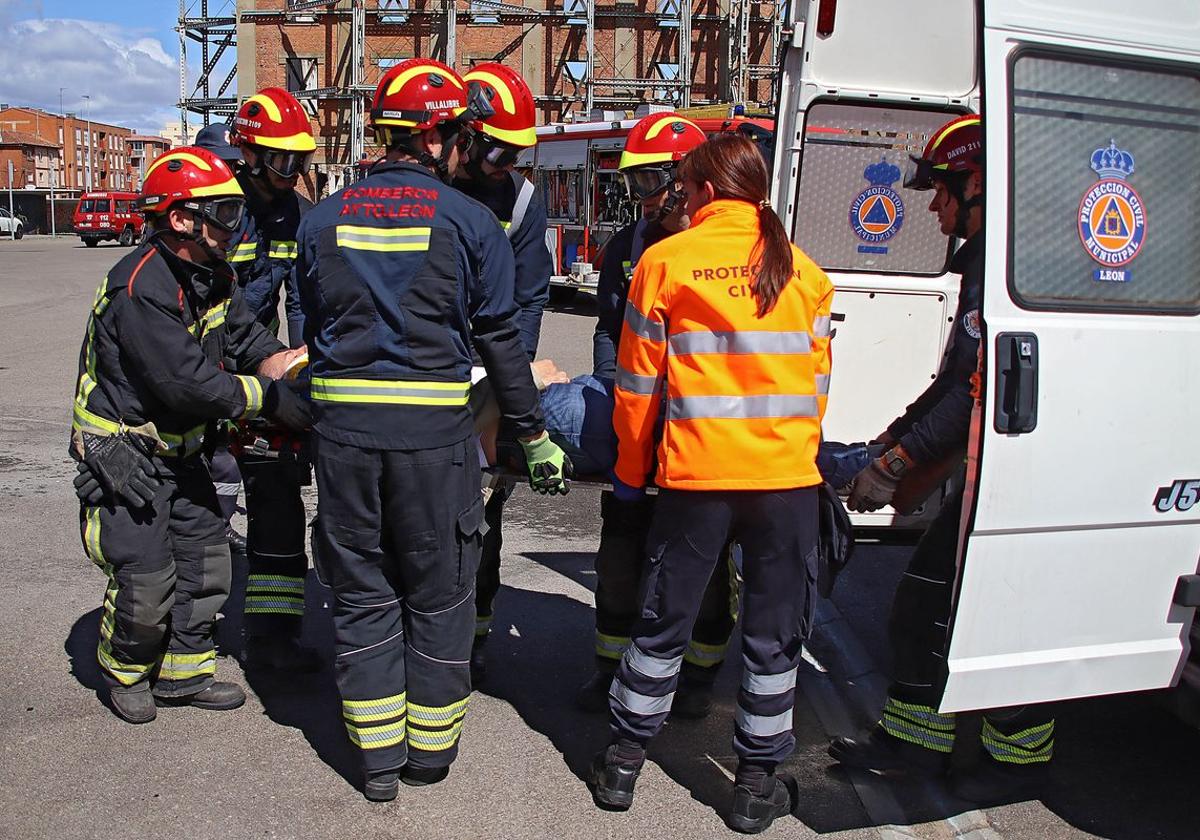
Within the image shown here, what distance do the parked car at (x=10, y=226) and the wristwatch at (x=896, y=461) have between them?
50988mm

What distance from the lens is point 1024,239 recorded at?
3057 millimetres

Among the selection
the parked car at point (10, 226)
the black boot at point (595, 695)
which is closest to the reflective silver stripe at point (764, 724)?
the black boot at point (595, 695)

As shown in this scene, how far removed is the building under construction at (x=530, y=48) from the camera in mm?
38969

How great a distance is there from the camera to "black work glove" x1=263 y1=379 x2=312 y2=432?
4047 millimetres

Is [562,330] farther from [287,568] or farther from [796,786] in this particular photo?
[796,786]

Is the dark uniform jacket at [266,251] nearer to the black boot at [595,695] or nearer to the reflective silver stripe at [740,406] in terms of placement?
the black boot at [595,695]

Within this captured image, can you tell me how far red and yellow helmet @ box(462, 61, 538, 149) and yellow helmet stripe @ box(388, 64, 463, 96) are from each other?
469 mm

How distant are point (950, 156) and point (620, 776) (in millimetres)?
2353

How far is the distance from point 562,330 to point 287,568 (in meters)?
11.6

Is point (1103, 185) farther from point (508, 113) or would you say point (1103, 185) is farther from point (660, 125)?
point (508, 113)

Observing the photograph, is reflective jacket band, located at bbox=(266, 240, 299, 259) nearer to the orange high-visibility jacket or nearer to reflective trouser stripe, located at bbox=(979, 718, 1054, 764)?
the orange high-visibility jacket

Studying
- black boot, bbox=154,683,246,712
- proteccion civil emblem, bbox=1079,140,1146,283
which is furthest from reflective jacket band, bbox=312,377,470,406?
proteccion civil emblem, bbox=1079,140,1146,283

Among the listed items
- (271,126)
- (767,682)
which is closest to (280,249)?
(271,126)

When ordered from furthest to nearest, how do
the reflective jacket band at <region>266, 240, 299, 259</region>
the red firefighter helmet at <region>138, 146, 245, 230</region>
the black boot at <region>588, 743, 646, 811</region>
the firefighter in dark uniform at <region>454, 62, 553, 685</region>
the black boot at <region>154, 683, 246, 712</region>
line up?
the reflective jacket band at <region>266, 240, 299, 259</region> < the firefighter in dark uniform at <region>454, 62, 553, 685</region> < the black boot at <region>154, 683, 246, 712</region> < the red firefighter helmet at <region>138, 146, 245, 230</region> < the black boot at <region>588, 743, 646, 811</region>
